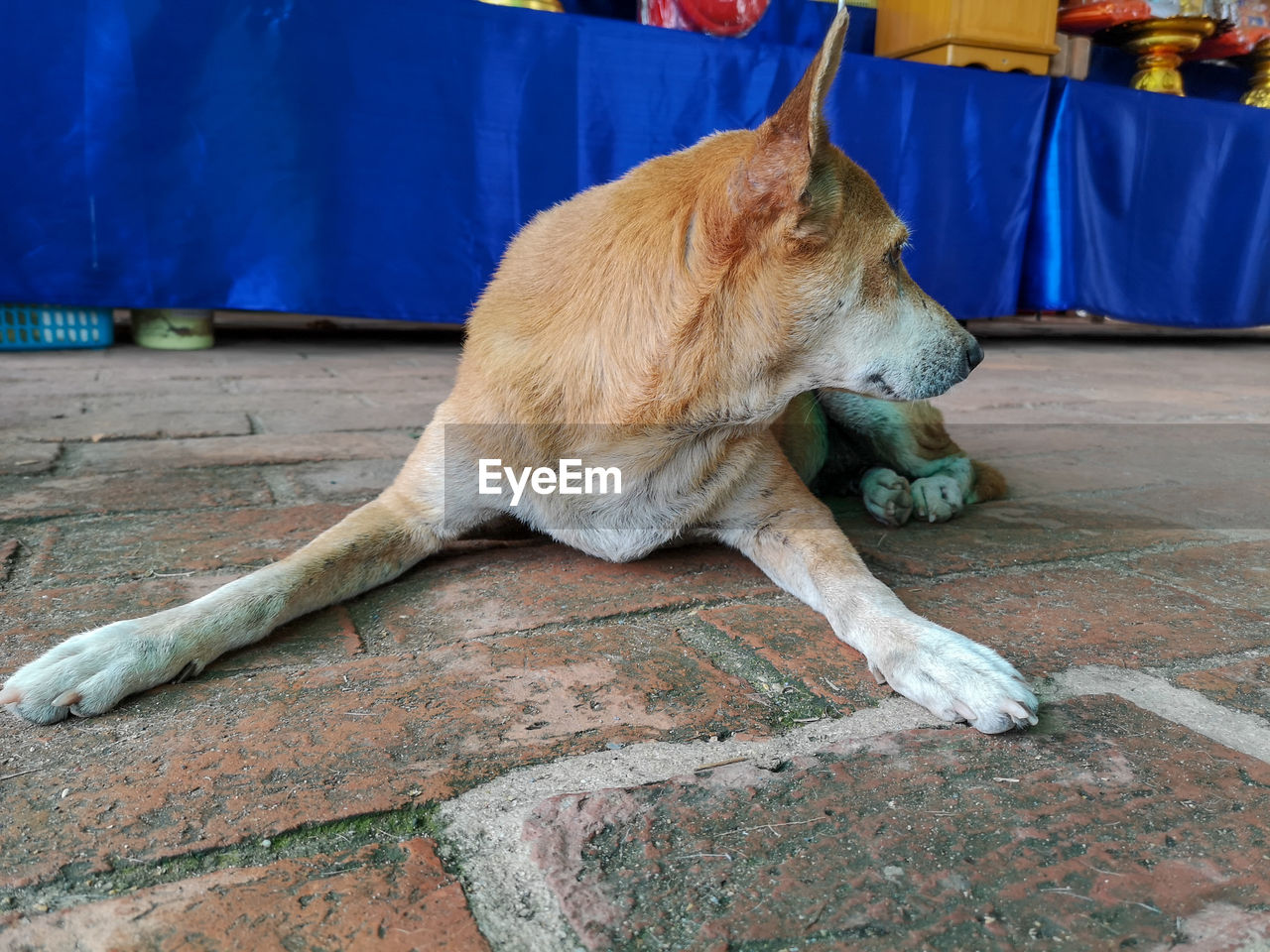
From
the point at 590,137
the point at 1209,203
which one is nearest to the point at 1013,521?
the point at 590,137

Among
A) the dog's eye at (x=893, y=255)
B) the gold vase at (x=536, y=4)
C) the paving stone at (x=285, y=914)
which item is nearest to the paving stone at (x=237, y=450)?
the dog's eye at (x=893, y=255)

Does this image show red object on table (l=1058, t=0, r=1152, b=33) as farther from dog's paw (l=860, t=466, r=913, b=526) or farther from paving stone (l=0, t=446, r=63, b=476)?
paving stone (l=0, t=446, r=63, b=476)

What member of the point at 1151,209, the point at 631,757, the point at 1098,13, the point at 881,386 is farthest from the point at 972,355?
the point at 1098,13

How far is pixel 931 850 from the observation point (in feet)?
3.13

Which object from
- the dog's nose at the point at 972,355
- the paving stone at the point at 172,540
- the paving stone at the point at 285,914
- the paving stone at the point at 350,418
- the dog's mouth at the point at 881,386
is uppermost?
the dog's nose at the point at 972,355

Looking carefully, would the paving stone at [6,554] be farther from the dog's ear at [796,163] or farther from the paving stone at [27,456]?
the dog's ear at [796,163]

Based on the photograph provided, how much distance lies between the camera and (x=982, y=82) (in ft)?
18.0

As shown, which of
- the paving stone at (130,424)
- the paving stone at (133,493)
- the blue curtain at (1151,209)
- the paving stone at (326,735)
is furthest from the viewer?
the blue curtain at (1151,209)

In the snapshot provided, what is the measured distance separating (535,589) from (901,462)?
1283 millimetres

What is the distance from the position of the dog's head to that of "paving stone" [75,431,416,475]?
141 centimetres

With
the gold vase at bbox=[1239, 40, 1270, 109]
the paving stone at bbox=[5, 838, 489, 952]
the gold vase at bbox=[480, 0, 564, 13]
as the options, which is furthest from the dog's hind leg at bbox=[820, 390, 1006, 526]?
the gold vase at bbox=[1239, 40, 1270, 109]

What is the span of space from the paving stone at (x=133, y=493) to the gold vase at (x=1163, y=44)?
21.9 feet

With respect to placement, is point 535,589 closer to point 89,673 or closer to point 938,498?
point 89,673

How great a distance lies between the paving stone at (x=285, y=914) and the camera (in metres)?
0.82
